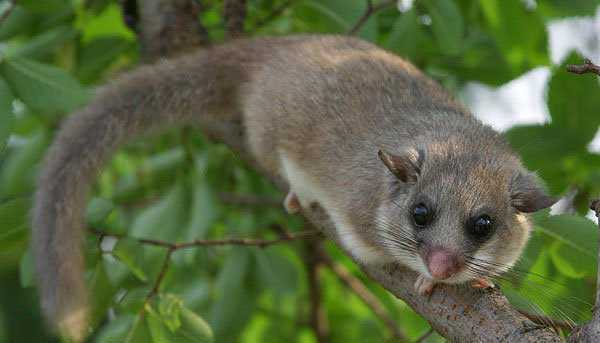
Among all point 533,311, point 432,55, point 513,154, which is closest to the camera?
point 533,311

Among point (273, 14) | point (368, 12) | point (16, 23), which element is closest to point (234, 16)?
point (273, 14)

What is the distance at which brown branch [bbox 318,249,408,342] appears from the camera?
4434 mm

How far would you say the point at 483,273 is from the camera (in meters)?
2.95

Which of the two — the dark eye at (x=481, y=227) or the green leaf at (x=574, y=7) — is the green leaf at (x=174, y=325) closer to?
the dark eye at (x=481, y=227)

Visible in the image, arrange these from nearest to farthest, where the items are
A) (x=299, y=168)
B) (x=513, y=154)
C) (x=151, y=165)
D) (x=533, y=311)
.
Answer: (x=533, y=311)
(x=513, y=154)
(x=299, y=168)
(x=151, y=165)

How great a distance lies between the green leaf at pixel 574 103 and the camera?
10.8ft

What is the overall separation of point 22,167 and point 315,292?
187 centimetres

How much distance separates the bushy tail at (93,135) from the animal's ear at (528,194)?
63.6 inches

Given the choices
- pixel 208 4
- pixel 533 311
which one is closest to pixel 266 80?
pixel 208 4

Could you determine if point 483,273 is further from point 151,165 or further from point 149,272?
point 151,165

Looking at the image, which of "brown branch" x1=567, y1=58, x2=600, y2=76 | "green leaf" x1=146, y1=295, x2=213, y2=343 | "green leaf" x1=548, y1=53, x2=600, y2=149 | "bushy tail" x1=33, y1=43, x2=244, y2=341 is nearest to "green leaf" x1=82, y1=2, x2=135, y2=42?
"bushy tail" x1=33, y1=43, x2=244, y2=341

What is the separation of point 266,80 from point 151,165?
97 cm

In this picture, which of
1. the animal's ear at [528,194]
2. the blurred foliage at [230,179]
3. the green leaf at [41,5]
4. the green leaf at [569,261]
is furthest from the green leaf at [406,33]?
the green leaf at [41,5]

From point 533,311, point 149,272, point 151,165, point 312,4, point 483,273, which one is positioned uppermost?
point 312,4
